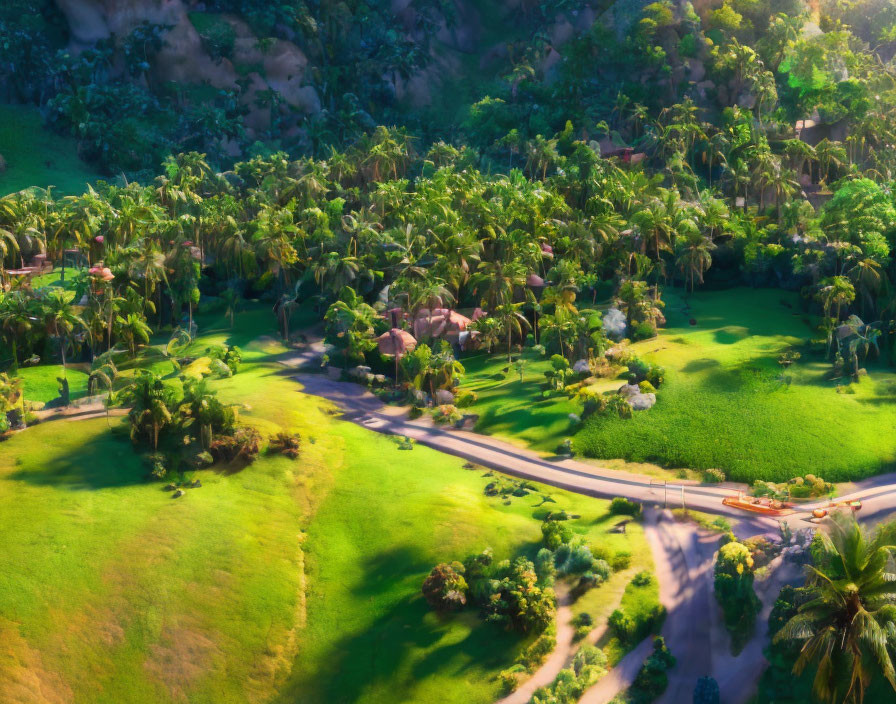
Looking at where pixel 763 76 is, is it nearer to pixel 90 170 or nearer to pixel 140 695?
pixel 90 170

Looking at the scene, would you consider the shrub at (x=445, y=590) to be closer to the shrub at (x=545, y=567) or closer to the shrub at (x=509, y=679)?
the shrub at (x=545, y=567)

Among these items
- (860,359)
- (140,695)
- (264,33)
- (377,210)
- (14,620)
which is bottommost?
(140,695)

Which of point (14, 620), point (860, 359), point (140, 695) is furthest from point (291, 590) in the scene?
point (860, 359)

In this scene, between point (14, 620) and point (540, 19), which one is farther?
point (540, 19)

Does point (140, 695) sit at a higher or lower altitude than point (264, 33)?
lower

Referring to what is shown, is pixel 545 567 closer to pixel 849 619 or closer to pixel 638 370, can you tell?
pixel 849 619

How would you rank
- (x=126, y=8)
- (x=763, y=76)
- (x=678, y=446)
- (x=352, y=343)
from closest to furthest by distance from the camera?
(x=678, y=446) → (x=352, y=343) → (x=763, y=76) → (x=126, y=8)

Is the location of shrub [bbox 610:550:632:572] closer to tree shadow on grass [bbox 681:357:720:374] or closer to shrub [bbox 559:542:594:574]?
shrub [bbox 559:542:594:574]
